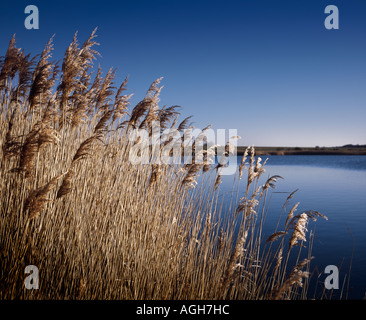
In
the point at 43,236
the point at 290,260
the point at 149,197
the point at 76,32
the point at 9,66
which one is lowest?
the point at 290,260

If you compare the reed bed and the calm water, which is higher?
the reed bed

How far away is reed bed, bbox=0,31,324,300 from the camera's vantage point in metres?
2.63

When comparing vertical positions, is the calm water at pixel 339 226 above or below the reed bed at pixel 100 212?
below

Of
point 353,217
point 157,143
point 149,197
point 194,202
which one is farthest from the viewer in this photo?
point 353,217

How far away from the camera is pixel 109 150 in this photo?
11.7ft

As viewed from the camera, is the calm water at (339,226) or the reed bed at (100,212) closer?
the reed bed at (100,212)

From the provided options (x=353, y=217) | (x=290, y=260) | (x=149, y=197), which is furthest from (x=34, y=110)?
(x=353, y=217)

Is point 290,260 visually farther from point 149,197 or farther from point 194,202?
point 149,197

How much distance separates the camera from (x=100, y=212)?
3.12 m

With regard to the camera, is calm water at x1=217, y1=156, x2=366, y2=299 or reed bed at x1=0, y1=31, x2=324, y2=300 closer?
reed bed at x1=0, y1=31, x2=324, y2=300

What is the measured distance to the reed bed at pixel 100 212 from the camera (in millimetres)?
2633

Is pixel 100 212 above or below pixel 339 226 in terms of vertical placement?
above

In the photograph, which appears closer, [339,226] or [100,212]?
[100,212]

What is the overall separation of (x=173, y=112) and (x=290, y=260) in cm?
567
